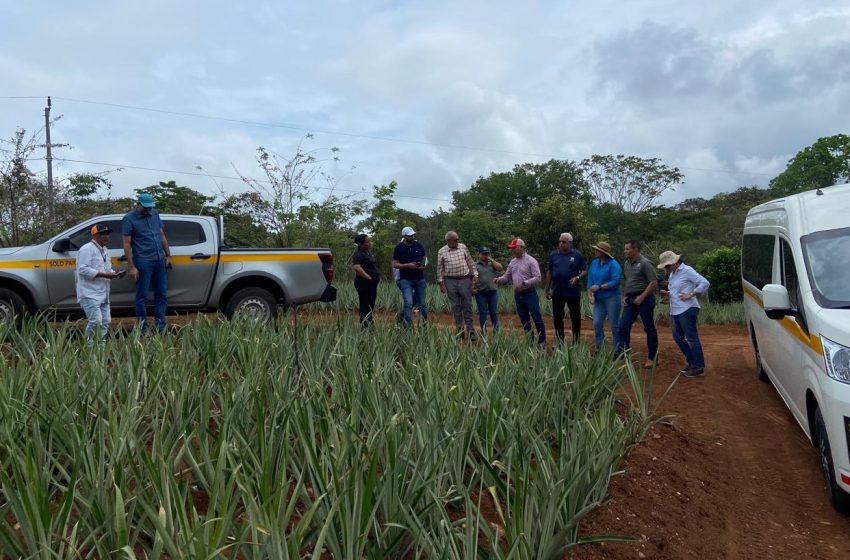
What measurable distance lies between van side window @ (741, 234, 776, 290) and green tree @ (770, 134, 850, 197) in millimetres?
49453

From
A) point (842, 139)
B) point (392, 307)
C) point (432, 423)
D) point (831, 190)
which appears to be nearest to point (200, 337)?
point (432, 423)

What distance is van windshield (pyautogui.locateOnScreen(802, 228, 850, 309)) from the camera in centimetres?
459

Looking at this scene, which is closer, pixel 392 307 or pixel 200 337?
pixel 200 337

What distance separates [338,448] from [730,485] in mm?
3056

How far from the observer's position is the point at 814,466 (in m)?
5.19

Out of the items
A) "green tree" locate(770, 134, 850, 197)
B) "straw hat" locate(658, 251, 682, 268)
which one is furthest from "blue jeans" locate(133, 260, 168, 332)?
"green tree" locate(770, 134, 850, 197)

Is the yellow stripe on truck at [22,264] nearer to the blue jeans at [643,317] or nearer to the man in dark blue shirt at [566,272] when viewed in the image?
the man in dark blue shirt at [566,272]

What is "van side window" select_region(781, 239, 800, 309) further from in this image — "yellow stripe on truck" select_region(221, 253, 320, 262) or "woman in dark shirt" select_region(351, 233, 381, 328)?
"yellow stripe on truck" select_region(221, 253, 320, 262)

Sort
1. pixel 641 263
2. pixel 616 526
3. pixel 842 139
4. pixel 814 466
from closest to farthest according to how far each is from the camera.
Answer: pixel 616 526
pixel 814 466
pixel 641 263
pixel 842 139

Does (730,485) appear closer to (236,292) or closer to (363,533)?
(363,533)

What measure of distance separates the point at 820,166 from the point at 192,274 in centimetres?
5481

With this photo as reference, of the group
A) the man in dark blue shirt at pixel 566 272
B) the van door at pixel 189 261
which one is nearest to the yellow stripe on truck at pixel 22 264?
the van door at pixel 189 261

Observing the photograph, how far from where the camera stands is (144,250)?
8344 mm

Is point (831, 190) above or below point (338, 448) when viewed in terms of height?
above
